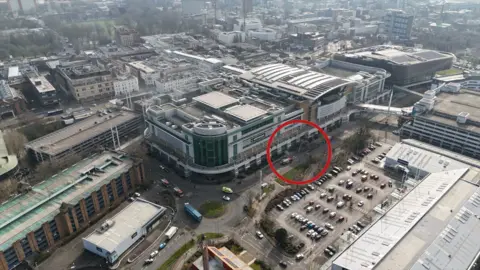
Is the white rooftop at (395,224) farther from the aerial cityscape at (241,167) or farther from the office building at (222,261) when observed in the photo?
the office building at (222,261)

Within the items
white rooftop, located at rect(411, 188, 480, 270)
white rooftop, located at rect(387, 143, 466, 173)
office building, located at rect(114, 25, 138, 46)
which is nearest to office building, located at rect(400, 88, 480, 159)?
white rooftop, located at rect(387, 143, 466, 173)

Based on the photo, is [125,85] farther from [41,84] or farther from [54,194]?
[54,194]

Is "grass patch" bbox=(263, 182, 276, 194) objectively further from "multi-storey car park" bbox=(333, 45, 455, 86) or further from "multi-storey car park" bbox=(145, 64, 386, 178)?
"multi-storey car park" bbox=(333, 45, 455, 86)

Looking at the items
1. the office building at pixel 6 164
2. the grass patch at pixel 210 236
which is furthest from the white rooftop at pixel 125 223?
the office building at pixel 6 164

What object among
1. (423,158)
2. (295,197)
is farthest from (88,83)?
(423,158)

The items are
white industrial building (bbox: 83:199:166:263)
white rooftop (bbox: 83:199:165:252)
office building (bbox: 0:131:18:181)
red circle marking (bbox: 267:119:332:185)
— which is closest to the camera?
white industrial building (bbox: 83:199:166:263)

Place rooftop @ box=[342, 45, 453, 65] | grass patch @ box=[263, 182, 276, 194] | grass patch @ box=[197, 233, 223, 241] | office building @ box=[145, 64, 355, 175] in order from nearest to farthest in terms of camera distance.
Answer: grass patch @ box=[197, 233, 223, 241] → grass patch @ box=[263, 182, 276, 194] → office building @ box=[145, 64, 355, 175] → rooftop @ box=[342, 45, 453, 65]

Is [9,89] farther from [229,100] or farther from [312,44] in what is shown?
[312,44]

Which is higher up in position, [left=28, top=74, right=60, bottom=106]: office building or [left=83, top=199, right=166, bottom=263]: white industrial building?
[left=28, top=74, right=60, bottom=106]: office building
